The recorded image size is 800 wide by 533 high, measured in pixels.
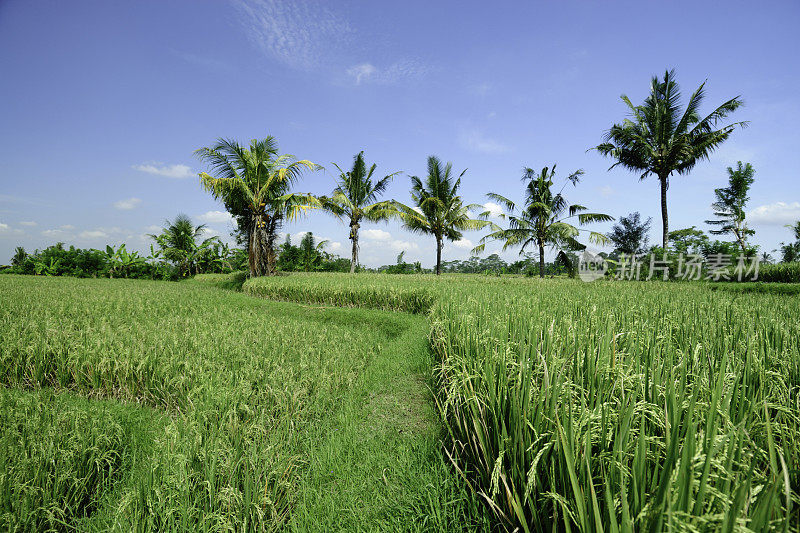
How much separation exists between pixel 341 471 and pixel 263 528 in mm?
592

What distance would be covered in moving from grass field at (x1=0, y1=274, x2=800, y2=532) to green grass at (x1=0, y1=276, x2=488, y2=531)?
0.02 m

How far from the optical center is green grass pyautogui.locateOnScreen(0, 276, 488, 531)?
1.70m

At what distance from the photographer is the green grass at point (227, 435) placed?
1.70 metres

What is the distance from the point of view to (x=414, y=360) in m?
4.45

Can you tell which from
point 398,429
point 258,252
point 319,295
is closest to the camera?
point 398,429

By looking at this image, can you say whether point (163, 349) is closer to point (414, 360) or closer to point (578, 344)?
point (414, 360)

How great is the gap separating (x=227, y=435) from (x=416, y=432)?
4.69ft

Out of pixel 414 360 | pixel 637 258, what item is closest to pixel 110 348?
pixel 414 360

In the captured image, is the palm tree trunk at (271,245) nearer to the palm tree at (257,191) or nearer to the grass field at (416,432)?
the palm tree at (257,191)

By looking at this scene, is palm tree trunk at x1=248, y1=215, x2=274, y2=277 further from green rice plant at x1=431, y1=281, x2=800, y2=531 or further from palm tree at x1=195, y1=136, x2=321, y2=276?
green rice plant at x1=431, y1=281, x2=800, y2=531

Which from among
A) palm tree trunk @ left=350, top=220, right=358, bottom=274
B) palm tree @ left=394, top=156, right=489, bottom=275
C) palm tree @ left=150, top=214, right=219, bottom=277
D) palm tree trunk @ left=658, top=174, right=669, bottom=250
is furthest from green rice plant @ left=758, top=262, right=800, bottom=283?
palm tree @ left=150, top=214, right=219, bottom=277

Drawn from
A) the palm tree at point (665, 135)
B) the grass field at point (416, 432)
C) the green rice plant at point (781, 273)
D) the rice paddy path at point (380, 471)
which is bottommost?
the rice paddy path at point (380, 471)

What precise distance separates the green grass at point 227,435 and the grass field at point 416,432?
2cm

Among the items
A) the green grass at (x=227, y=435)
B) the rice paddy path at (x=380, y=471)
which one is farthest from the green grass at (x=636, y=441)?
the green grass at (x=227, y=435)
